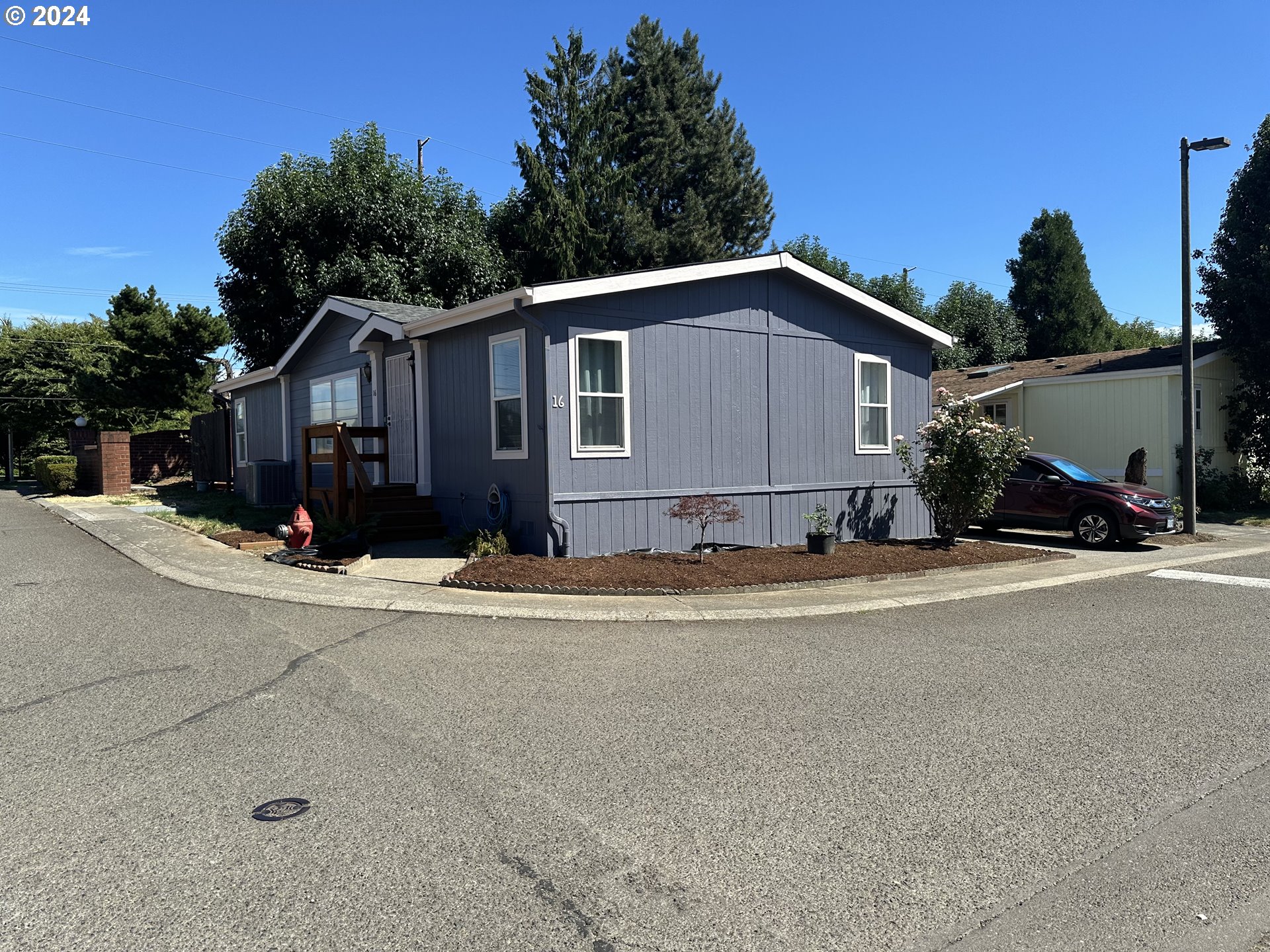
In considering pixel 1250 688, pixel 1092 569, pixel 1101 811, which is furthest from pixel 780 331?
pixel 1101 811

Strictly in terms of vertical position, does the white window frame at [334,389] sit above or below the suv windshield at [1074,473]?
above

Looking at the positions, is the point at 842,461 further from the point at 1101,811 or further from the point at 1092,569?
the point at 1101,811

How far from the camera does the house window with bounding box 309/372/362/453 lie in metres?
16.1

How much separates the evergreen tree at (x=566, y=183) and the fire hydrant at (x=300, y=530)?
2106cm

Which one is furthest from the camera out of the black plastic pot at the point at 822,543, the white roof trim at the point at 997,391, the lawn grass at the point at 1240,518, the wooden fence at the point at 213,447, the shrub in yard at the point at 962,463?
the wooden fence at the point at 213,447

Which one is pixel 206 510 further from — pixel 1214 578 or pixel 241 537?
pixel 1214 578

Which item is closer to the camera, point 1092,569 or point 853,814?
point 853,814

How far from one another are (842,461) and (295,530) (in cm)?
813

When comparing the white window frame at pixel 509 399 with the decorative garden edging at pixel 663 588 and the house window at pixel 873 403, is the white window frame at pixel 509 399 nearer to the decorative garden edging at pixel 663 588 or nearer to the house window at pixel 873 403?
the decorative garden edging at pixel 663 588

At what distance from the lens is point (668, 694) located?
5664 mm

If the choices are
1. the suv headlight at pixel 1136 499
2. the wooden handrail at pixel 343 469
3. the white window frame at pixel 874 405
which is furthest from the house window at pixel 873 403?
the wooden handrail at pixel 343 469

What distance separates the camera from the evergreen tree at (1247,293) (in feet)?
65.5

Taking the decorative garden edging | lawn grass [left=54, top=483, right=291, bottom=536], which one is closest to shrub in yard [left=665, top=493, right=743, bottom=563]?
the decorative garden edging

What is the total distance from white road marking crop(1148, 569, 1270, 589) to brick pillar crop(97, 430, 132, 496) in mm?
22935
